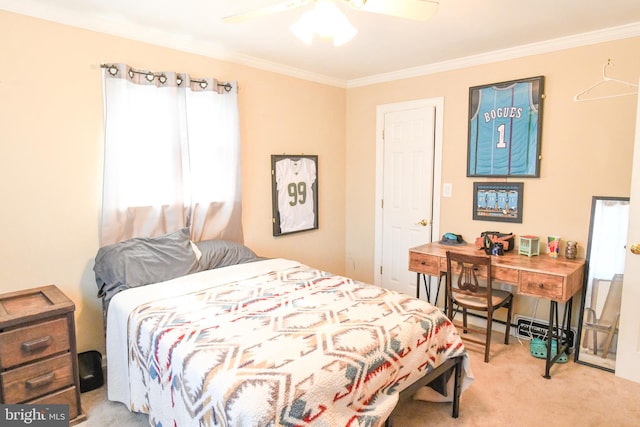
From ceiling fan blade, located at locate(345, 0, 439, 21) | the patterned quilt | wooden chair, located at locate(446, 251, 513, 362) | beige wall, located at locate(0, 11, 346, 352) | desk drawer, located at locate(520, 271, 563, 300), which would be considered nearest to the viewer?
the patterned quilt

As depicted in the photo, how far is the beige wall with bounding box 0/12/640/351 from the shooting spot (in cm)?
235

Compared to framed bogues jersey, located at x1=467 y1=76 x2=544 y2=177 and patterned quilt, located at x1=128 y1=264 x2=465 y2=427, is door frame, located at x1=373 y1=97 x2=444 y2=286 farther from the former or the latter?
patterned quilt, located at x1=128 y1=264 x2=465 y2=427

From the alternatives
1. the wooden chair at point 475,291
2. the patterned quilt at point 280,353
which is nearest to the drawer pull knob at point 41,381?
the patterned quilt at point 280,353

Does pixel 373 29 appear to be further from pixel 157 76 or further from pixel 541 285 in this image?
pixel 541 285

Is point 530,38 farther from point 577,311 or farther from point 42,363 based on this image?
point 42,363

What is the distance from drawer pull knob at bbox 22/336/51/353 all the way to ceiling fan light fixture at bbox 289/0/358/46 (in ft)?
6.68

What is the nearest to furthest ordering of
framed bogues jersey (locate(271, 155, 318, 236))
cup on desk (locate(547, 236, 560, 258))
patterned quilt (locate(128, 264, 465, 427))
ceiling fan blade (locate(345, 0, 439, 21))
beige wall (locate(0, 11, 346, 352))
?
patterned quilt (locate(128, 264, 465, 427)) < ceiling fan blade (locate(345, 0, 439, 21)) < beige wall (locate(0, 11, 346, 352)) < cup on desk (locate(547, 236, 560, 258)) < framed bogues jersey (locate(271, 155, 318, 236))

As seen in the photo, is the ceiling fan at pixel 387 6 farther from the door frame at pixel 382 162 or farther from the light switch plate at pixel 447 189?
the light switch plate at pixel 447 189

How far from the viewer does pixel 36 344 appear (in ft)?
6.51

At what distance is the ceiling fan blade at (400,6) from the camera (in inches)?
66.1

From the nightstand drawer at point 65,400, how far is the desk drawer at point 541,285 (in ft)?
9.51

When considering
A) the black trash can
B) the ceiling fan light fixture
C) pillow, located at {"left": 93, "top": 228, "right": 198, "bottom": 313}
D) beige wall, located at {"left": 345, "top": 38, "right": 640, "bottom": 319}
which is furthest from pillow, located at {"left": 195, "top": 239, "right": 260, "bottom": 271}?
beige wall, located at {"left": 345, "top": 38, "right": 640, "bottom": 319}

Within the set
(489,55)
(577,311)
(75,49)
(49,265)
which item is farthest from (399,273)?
(75,49)

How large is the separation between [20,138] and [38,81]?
367mm
